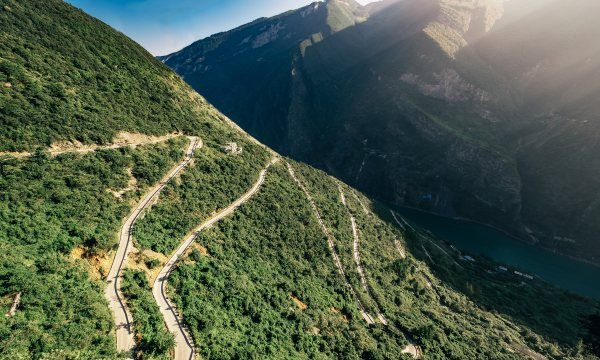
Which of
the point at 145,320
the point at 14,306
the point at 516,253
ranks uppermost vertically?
the point at 14,306

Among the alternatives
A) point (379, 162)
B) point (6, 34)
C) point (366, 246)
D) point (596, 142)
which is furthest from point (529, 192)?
point (6, 34)

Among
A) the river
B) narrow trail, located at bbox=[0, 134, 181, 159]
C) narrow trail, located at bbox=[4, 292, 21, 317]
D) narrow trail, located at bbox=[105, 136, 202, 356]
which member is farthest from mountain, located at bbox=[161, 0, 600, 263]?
narrow trail, located at bbox=[4, 292, 21, 317]

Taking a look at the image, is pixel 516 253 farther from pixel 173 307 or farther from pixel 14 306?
pixel 14 306

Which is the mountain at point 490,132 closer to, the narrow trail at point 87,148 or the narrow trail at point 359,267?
the narrow trail at point 359,267

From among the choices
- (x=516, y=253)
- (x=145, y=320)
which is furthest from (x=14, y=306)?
(x=516, y=253)

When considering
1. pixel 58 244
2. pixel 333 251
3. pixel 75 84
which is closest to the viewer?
pixel 58 244

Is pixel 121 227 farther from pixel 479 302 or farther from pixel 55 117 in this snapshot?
pixel 479 302

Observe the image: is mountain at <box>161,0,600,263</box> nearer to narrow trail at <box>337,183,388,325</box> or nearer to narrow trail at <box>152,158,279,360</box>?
narrow trail at <box>337,183,388,325</box>

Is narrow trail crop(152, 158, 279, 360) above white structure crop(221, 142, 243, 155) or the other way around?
the other way around
